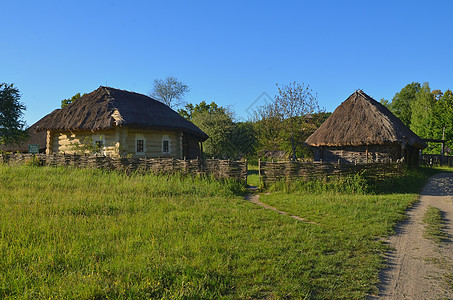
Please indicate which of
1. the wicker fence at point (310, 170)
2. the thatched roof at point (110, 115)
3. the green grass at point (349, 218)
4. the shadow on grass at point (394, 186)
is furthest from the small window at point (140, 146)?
the shadow on grass at point (394, 186)

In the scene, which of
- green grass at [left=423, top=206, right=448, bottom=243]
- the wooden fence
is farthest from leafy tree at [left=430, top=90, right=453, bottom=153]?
green grass at [left=423, top=206, right=448, bottom=243]

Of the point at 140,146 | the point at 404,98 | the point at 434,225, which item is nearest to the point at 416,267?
the point at 434,225

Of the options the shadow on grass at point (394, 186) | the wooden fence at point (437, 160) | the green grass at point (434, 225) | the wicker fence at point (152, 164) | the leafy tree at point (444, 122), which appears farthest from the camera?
the leafy tree at point (444, 122)

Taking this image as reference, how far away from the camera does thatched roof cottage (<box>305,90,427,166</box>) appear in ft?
57.1

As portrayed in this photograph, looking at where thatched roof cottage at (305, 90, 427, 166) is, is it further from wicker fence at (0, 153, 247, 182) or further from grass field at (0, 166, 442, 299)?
grass field at (0, 166, 442, 299)

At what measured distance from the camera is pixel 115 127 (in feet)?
54.5

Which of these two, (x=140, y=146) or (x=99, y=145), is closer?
(x=99, y=145)

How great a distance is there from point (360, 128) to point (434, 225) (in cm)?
1240

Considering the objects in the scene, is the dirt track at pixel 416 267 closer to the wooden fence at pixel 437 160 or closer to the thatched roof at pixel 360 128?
the thatched roof at pixel 360 128

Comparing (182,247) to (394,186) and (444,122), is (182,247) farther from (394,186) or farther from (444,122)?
(444,122)

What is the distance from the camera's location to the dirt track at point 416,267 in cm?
368

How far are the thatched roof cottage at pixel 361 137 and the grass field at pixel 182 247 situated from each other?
9473mm

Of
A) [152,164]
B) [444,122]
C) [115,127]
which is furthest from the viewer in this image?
[444,122]

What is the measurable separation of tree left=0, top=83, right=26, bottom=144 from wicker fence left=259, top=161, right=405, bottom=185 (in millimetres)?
22689
